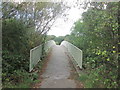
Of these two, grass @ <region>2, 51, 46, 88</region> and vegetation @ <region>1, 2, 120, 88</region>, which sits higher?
vegetation @ <region>1, 2, 120, 88</region>

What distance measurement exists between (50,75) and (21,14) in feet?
16.4

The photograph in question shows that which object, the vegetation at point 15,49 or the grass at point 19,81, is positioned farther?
the vegetation at point 15,49

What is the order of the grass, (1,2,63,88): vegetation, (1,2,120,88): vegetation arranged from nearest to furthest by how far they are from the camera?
(1,2,120,88): vegetation → the grass → (1,2,63,88): vegetation

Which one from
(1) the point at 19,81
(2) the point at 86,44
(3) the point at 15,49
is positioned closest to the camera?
(1) the point at 19,81

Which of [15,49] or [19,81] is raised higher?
[15,49]

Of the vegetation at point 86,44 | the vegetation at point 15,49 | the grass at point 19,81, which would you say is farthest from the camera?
the vegetation at point 15,49

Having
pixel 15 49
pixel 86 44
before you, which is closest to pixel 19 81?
pixel 15 49

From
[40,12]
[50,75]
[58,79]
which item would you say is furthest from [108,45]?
[40,12]

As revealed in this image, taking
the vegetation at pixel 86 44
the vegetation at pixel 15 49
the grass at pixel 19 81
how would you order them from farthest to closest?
the vegetation at pixel 15 49 → the grass at pixel 19 81 → the vegetation at pixel 86 44

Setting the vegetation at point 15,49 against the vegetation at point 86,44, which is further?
the vegetation at point 15,49

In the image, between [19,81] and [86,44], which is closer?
[19,81]

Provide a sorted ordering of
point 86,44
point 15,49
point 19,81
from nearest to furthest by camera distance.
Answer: point 19,81, point 15,49, point 86,44

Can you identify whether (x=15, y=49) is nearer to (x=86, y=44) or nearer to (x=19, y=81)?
(x=19, y=81)

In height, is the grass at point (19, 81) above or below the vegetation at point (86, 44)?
below
